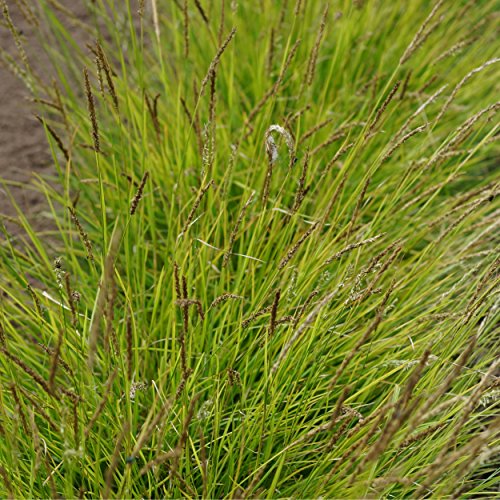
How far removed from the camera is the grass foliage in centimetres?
131

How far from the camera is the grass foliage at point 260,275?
1.31m

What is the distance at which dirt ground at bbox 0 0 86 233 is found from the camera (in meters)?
2.60

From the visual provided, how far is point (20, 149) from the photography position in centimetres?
284

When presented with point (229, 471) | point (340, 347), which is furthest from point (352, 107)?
point (229, 471)

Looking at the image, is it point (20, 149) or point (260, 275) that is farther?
point (20, 149)

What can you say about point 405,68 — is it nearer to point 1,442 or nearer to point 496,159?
point 496,159

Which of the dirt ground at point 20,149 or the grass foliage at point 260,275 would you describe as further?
the dirt ground at point 20,149

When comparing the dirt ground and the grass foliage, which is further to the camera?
the dirt ground

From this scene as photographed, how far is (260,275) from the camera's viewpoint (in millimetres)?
1968

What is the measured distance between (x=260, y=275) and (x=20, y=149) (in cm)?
152

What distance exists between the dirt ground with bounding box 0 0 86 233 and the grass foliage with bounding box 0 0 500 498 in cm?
8

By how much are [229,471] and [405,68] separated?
7.72 ft

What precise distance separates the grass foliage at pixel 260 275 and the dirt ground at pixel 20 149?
8cm

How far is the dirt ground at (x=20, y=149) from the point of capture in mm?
2602
